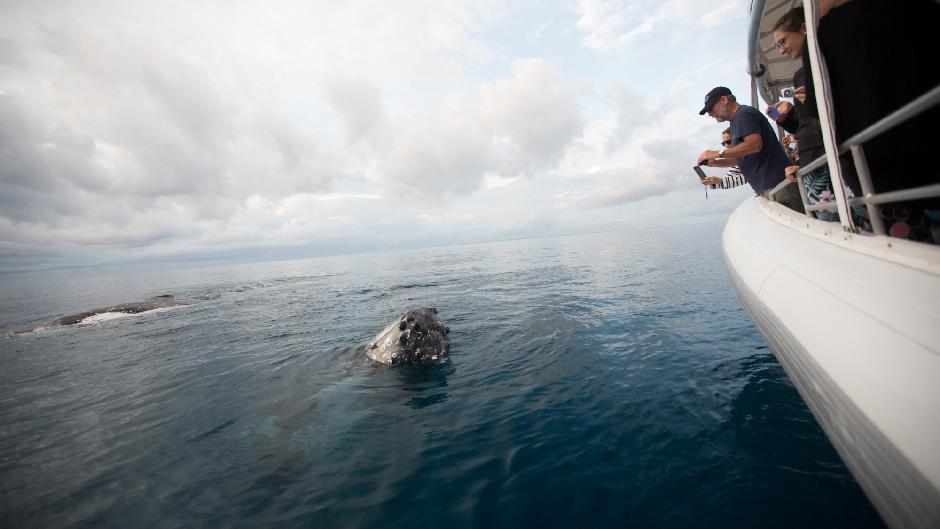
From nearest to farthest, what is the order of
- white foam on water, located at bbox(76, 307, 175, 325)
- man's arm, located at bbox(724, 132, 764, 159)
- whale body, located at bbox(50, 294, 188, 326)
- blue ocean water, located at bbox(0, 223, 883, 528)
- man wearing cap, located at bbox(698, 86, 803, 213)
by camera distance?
blue ocean water, located at bbox(0, 223, 883, 528) → man's arm, located at bbox(724, 132, 764, 159) → man wearing cap, located at bbox(698, 86, 803, 213) → white foam on water, located at bbox(76, 307, 175, 325) → whale body, located at bbox(50, 294, 188, 326)

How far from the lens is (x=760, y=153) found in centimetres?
548

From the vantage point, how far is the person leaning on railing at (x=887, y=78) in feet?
7.87

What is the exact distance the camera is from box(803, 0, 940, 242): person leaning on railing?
2398 millimetres

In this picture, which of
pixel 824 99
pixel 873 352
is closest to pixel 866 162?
pixel 824 99

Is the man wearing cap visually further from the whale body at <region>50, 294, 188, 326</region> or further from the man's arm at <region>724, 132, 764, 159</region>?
the whale body at <region>50, 294, 188, 326</region>

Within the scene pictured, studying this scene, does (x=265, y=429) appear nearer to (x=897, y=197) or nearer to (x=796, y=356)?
(x=796, y=356)

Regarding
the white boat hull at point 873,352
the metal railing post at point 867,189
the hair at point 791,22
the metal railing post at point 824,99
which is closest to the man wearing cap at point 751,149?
the hair at point 791,22

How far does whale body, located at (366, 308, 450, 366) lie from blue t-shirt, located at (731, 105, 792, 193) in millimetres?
7813

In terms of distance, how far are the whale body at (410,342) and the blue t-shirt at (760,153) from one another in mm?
7813

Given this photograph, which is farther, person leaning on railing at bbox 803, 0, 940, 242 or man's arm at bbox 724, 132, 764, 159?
man's arm at bbox 724, 132, 764, 159

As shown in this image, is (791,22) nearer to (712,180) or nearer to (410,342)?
(712,180)

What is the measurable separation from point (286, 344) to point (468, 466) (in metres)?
10.1

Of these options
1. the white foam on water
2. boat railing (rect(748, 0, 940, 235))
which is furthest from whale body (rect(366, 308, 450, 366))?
the white foam on water

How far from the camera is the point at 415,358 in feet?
29.7
